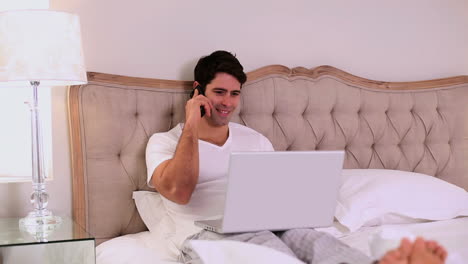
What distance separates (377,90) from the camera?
2.64m

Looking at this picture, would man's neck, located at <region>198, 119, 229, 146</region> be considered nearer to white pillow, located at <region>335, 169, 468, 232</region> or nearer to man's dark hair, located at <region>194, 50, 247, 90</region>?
man's dark hair, located at <region>194, 50, 247, 90</region>

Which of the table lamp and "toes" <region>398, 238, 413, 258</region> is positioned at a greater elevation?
the table lamp

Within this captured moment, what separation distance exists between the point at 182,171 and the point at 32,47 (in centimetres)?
58

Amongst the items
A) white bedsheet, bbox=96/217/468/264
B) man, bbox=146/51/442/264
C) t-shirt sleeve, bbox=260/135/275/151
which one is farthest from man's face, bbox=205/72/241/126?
white bedsheet, bbox=96/217/468/264

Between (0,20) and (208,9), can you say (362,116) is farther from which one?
(0,20)

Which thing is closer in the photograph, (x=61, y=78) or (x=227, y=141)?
(x=61, y=78)

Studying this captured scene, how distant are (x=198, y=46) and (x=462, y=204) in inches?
48.6

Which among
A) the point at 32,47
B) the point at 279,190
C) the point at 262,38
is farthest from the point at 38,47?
the point at 262,38

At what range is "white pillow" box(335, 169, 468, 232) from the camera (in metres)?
2.10

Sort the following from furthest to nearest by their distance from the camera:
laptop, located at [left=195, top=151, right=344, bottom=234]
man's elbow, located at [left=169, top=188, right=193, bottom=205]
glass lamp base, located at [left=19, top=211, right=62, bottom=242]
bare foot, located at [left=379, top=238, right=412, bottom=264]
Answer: man's elbow, located at [left=169, top=188, right=193, bottom=205] → glass lamp base, located at [left=19, top=211, right=62, bottom=242] → laptop, located at [left=195, top=151, right=344, bottom=234] → bare foot, located at [left=379, top=238, right=412, bottom=264]

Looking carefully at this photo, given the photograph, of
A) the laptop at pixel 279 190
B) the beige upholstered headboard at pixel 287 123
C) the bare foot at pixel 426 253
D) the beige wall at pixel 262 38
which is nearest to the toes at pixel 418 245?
the bare foot at pixel 426 253

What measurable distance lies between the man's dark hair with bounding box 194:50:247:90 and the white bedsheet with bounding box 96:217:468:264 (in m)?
0.61

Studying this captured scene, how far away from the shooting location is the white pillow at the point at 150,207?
203 centimetres

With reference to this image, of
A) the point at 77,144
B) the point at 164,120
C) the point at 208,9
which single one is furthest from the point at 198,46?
the point at 77,144
